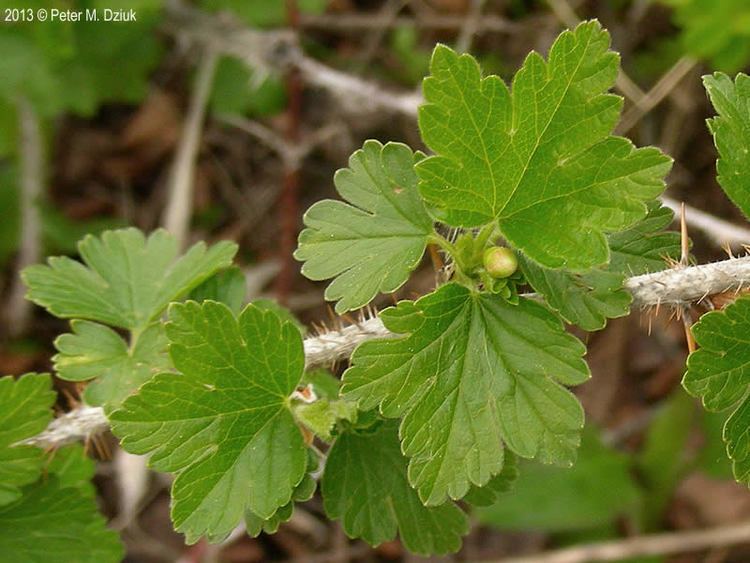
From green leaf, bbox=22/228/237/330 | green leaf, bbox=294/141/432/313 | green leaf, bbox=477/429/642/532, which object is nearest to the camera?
green leaf, bbox=294/141/432/313

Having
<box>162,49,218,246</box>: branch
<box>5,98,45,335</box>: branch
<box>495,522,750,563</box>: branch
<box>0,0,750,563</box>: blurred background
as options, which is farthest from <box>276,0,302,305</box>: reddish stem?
<box>495,522,750,563</box>: branch

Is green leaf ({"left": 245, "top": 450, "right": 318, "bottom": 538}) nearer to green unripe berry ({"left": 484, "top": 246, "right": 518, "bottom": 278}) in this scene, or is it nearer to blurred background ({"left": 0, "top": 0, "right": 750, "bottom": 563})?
green unripe berry ({"left": 484, "top": 246, "right": 518, "bottom": 278})

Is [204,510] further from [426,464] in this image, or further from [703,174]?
[703,174]

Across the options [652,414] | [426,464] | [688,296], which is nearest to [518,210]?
[688,296]

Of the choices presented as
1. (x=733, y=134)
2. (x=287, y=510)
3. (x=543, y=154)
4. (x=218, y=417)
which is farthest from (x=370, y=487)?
(x=733, y=134)

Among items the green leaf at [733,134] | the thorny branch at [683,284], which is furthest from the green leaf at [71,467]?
the green leaf at [733,134]

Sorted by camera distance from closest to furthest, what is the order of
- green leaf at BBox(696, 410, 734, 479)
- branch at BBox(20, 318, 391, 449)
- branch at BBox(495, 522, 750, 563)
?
branch at BBox(20, 318, 391, 449) < branch at BBox(495, 522, 750, 563) < green leaf at BBox(696, 410, 734, 479)
